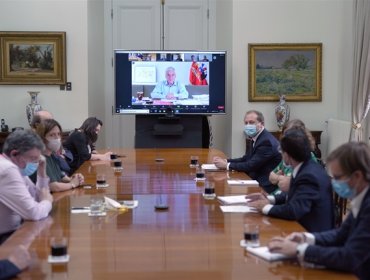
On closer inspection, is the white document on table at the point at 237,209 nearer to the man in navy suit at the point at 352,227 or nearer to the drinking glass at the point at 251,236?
the drinking glass at the point at 251,236

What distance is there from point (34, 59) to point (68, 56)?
0.50m

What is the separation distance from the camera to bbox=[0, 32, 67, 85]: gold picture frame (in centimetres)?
894

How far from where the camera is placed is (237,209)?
3.66 m

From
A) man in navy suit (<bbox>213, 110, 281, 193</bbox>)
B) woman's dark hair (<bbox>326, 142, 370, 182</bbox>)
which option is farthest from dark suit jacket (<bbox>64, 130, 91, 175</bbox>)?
woman's dark hair (<bbox>326, 142, 370, 182</bbox>)

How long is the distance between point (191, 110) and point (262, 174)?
3.30 metres

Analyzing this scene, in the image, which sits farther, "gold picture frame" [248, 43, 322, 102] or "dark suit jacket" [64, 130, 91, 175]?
"gold picture frame" [248, 43, 322, 102]

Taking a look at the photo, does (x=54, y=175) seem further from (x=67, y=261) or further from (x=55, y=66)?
(x=55, y=66)

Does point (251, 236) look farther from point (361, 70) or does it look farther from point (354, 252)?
point (361, 70)

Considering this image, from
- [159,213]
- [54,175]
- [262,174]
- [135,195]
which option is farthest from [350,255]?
[262,174]

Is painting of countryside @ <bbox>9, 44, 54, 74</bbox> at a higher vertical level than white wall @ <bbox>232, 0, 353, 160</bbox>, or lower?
lower

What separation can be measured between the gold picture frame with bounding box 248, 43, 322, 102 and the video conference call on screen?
1.75 feet

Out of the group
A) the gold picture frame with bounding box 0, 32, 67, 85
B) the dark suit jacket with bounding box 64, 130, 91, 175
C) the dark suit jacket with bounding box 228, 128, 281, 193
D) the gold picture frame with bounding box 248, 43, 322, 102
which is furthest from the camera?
the gold picture frame with bounding box 248, 43, 322, 102

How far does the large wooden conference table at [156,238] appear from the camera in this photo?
238 centimetres

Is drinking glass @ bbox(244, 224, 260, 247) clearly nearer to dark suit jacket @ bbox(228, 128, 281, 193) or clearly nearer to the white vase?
dark suit jacket @ bbox(228, 128, 281, 193)
